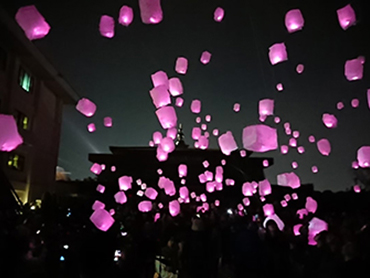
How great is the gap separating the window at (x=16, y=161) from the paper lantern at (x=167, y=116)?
13128mm

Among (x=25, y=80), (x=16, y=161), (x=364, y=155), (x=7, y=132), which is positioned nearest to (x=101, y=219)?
(x=7, y=132)

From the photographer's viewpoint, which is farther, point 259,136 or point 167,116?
point 167,116

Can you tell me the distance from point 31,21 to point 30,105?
16257 mm

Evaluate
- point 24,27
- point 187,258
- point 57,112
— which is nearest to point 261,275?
point 187,258

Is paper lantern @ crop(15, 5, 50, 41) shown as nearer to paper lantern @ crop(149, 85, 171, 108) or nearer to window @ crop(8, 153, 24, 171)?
paper lantern @ crop(149, 85, 171, 108)

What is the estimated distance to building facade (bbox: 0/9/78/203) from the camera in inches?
620

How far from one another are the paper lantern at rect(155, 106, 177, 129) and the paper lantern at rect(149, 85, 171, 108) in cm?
8

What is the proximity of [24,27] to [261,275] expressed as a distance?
3.33 meters

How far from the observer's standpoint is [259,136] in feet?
12.7

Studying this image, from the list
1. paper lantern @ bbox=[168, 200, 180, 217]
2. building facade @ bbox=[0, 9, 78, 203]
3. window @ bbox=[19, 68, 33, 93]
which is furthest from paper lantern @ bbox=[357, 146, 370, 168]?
window @ bbox=[19, 68, 33, 93]

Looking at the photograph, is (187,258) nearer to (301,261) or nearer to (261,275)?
(261,275)

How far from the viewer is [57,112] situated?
23031mm

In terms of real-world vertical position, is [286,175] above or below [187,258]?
above

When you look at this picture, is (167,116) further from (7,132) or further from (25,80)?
(25,80)
